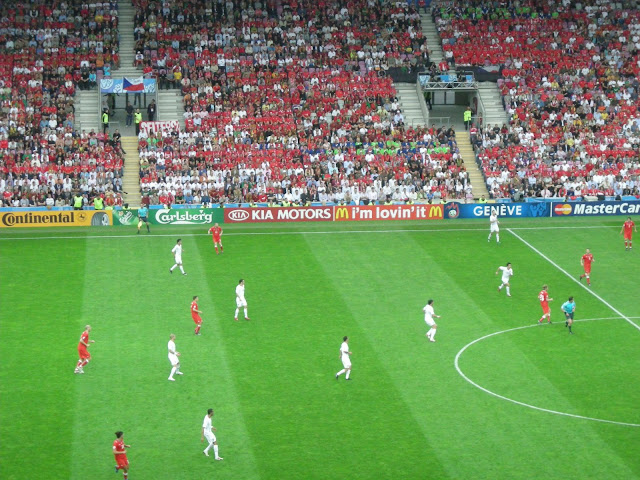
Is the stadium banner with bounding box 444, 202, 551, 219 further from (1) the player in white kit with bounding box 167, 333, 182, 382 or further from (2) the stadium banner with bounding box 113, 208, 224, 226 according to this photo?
(1) the player in white kit with bounding box 167, 333, 182, 382

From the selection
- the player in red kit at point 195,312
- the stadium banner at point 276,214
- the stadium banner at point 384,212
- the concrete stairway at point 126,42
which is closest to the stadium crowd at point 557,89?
the stadium banner at point 384,212

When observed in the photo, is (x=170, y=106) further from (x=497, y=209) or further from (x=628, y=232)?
(x=628, y=232)

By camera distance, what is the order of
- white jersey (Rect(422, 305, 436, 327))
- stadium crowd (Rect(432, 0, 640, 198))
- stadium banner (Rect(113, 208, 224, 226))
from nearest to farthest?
white jersey (Rect(422, 305, 436, 327))
stadium banner (Rect(113, 208, 224, 226))
stadium crowd (Rect(432, 0, 640, 198))

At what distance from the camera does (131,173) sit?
207 ft

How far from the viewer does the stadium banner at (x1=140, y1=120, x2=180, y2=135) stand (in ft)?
215

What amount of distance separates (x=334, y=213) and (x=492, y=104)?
18.5 metres

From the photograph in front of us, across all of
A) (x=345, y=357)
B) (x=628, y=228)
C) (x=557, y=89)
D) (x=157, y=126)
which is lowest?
(x=345, y=357)

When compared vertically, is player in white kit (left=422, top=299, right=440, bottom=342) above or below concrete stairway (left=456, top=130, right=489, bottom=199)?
below

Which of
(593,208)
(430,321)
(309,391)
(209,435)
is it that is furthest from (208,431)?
(593,208)

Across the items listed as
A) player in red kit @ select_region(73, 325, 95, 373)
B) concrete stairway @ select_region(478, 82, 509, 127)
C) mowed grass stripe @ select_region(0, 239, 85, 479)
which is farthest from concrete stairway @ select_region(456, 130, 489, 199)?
A: player in red kit @ select_region(73, 325, 95, 373)

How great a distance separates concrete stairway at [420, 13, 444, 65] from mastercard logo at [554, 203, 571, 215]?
59.8ft

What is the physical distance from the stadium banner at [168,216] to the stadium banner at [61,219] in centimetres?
66

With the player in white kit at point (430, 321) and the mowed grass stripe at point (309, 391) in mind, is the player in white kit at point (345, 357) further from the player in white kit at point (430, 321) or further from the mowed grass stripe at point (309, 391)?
the player in white kit at point (430, 321)

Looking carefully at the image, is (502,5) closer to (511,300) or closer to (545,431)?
(511,300)
